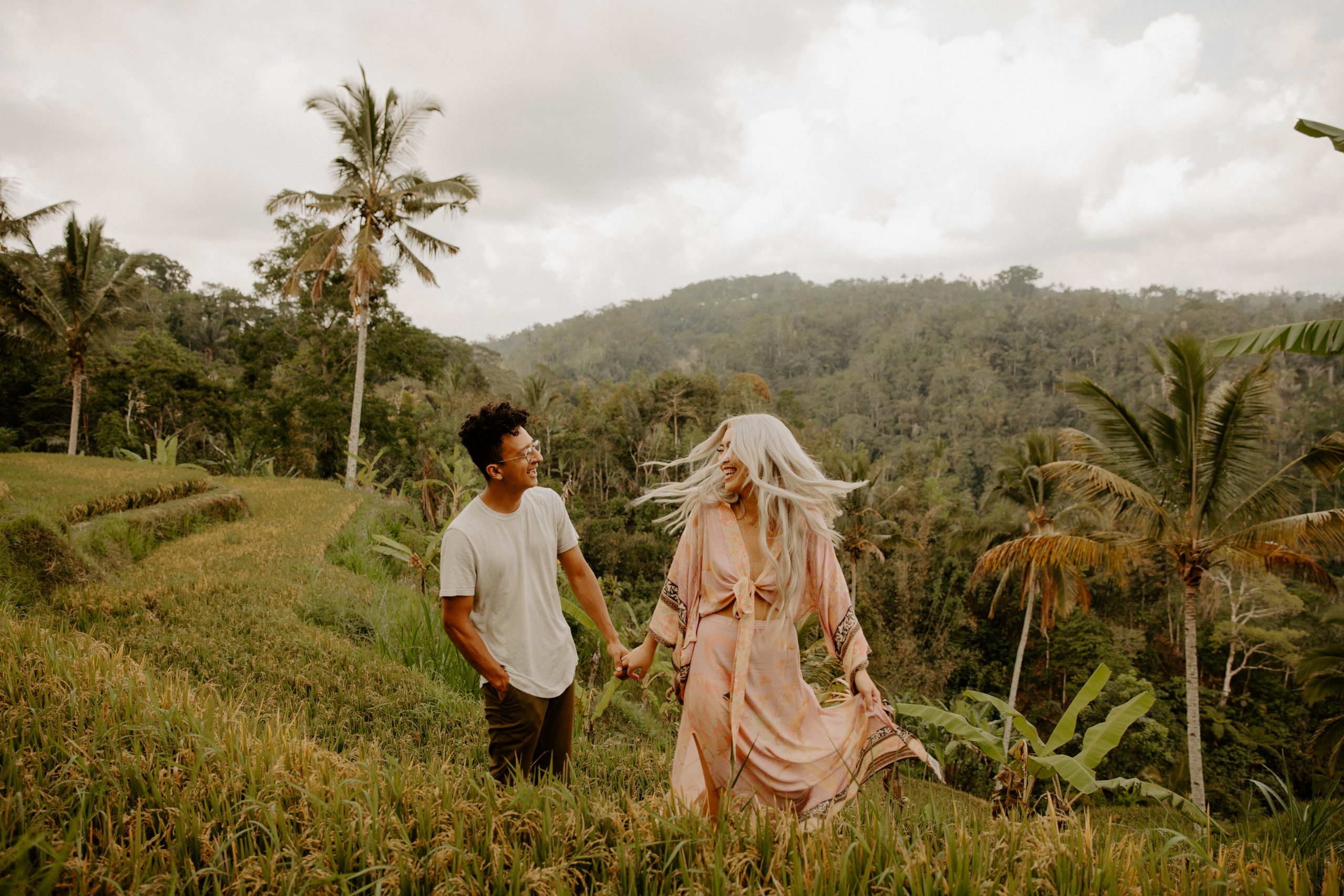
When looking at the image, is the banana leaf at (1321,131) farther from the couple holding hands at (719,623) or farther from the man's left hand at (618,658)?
the man's left hand at (618,658)

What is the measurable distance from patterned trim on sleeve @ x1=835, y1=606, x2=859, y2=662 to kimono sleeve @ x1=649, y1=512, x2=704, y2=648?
557 mm

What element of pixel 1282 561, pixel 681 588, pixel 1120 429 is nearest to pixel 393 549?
pixel 681 588

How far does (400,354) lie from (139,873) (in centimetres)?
2097

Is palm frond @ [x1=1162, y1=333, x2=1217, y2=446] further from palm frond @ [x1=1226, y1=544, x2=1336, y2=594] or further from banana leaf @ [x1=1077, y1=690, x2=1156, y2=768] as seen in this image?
banana leaf @ [x1=1077, y1=690, x2=1156, y2=768]

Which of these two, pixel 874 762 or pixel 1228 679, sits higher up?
pixel 874 762

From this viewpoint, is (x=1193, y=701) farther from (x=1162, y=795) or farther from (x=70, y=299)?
(x=70, y=299)

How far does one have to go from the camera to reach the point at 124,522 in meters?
Result: 6.92

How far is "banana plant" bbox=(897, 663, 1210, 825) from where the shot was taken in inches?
107

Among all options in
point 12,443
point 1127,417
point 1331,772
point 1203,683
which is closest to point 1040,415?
point 1203,683

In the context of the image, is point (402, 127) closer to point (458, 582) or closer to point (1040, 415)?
point (458, 582)

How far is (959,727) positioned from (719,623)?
164cm

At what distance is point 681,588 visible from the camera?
285 centimetres

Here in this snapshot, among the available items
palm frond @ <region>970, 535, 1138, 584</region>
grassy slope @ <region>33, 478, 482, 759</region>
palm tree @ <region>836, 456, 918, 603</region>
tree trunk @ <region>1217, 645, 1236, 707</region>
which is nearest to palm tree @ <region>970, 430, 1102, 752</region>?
palm tree @ <region>836, 456, 918, 603</region>

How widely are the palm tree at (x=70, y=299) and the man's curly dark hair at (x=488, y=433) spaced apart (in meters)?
19.8
